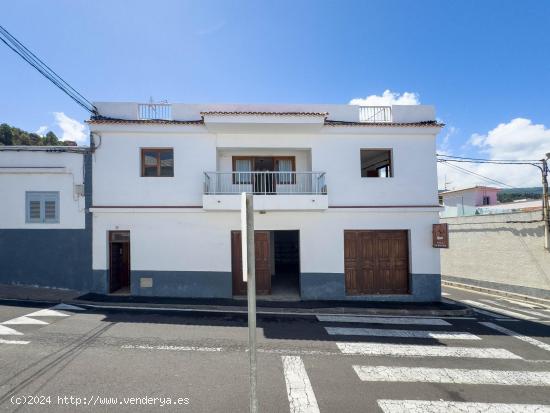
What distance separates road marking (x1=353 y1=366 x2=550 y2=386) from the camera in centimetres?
452

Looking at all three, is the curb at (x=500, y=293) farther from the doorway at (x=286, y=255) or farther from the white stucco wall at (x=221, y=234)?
the doorway at (x=286, y=255)

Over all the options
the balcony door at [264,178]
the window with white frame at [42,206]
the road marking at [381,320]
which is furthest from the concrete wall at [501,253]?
the window with white frame at [42,206]

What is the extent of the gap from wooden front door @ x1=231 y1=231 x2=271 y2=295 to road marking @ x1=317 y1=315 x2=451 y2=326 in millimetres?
2685

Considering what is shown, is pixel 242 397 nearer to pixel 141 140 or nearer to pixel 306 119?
pixel 306 119

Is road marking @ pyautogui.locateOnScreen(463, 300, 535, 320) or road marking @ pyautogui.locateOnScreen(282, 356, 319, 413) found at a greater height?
road marking @ pyautogui.locateOnScreen(282, 356, 319, 413)

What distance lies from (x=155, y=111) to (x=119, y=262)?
594 centimetres

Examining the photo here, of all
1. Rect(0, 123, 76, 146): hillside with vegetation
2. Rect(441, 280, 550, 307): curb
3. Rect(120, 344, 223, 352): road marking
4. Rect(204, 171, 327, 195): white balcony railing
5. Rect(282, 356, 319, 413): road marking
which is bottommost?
Rect(441, 280, 550, 307): curb

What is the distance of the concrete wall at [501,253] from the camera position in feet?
41.8

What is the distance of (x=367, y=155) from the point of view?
11.6m

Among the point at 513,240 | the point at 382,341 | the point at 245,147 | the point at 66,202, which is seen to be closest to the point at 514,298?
the point at 513,240

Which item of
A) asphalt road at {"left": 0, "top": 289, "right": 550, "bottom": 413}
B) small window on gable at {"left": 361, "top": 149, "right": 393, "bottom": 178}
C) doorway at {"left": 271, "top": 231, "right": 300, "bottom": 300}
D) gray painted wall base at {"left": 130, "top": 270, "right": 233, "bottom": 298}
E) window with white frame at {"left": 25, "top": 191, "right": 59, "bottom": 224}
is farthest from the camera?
doorway at {"left": 271, "top": 231, "right": 300, "bottom": 300}

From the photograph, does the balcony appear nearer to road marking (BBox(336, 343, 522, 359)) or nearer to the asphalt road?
the asphalt road

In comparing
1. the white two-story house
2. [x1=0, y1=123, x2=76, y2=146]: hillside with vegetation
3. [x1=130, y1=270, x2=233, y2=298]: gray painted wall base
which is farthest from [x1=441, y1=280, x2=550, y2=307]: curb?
[x1=0, y1=123, x2=76, y2=146]: hillside with vegetation

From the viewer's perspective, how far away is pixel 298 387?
426cm
